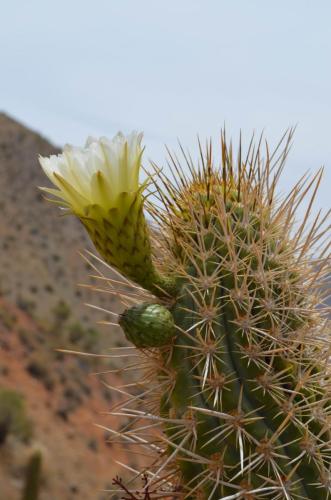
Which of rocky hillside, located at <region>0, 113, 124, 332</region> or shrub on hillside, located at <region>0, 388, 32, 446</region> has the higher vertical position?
rocky hillside, located at <region>0, 113, 124, 332</region>

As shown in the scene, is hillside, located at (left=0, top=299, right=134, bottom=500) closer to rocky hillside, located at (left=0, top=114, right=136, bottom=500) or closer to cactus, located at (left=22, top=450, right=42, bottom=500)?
rocky hillside, located at (left=0, top=114, right=136, bottom=500)

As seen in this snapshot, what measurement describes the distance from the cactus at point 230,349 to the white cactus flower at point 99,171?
0.04 m

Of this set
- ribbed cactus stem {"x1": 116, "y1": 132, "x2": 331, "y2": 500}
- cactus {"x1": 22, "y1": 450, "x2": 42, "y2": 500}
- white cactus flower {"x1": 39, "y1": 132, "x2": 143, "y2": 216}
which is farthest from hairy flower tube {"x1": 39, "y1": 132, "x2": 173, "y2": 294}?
cactus {"x1": 22, "y1": 450, "x2": 42, "y2": 500}

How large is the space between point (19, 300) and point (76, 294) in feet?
17.9

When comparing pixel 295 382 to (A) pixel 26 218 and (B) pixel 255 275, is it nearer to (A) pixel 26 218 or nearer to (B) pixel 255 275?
(B) pixel 255 275

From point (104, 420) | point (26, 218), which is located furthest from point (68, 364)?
point (26, 218)

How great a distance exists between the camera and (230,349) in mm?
2219

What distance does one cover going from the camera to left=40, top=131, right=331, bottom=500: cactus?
213 centimetres

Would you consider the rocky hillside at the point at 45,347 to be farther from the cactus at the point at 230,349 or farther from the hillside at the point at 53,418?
the cactus at the point at 230,349

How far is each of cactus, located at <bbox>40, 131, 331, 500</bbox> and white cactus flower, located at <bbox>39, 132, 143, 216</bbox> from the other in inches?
1.6

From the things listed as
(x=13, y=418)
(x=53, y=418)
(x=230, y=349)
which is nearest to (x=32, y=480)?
(x=13, y=418)

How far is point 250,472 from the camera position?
7.02ft

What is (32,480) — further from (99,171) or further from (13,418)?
(99,171)

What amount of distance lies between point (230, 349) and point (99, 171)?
66 centimetres
